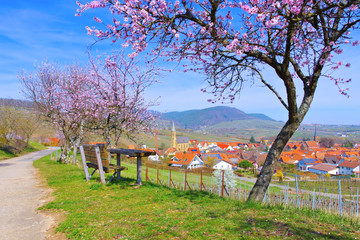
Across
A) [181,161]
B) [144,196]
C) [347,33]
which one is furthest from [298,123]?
[181,161]

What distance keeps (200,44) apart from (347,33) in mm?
3837

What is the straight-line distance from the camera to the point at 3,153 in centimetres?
2956

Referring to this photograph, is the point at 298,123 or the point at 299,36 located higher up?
the point at 299,36

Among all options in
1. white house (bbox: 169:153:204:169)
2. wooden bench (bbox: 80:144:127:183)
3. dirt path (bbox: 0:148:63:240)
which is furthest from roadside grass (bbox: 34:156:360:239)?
white house (bbox: 169:153:204:169)

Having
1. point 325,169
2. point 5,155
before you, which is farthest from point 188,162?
point 325,169

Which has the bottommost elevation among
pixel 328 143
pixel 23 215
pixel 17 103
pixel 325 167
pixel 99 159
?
pixel 325 167

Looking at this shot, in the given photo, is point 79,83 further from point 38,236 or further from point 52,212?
point 38,236

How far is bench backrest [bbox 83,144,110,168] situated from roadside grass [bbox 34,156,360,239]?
1.58 m

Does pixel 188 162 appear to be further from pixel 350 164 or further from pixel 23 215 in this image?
pixel 23 215

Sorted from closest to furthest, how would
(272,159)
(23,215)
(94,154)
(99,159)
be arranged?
(23,215) → (272,159) → (99,159) → (94,154)

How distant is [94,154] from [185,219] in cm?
507

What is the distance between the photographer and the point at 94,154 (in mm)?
8555

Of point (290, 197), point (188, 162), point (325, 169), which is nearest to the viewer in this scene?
point (290, 197)

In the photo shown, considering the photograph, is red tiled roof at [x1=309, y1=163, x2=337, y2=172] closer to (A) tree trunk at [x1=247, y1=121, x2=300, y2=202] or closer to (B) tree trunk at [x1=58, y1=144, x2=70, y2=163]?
(B) tree trunk at [x1=58, y1=144, x2=70, y2=163]
